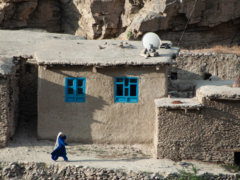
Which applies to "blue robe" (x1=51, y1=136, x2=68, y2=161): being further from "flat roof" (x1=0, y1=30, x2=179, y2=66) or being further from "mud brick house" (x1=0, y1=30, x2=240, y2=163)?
"flat roof" (x1=0, y1=30, x2=179, y2=66)

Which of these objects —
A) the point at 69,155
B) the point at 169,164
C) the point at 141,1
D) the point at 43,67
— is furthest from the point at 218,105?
the point at 141,1

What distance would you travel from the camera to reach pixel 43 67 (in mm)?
16781

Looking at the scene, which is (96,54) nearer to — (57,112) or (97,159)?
(57,112)

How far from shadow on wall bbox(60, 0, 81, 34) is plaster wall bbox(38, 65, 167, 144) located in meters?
13.0

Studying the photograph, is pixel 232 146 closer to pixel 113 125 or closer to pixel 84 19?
pixel 113 125

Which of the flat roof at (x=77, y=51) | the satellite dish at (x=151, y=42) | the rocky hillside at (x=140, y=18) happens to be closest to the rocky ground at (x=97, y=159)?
the flat roof at (x=77, y=51)

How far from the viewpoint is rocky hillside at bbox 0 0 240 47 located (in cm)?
2623

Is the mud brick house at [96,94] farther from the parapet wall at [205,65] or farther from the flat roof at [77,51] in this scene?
the parapet wall at [205,65]

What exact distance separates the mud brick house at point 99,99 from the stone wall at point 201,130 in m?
1.54

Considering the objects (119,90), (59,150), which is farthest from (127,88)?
(59,150)

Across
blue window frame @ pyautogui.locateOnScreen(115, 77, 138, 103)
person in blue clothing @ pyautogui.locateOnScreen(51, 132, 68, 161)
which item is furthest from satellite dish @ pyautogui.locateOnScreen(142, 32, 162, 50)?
person in blue clothing @ pyautogui.locateOnScreen(51, 132, 68, 161)

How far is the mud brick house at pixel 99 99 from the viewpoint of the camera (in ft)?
55.1

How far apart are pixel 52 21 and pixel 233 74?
1215 cm

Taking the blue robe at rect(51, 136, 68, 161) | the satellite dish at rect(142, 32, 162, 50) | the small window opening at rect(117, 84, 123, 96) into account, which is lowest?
the blue robe at rect(51, 136, 68, 161)
